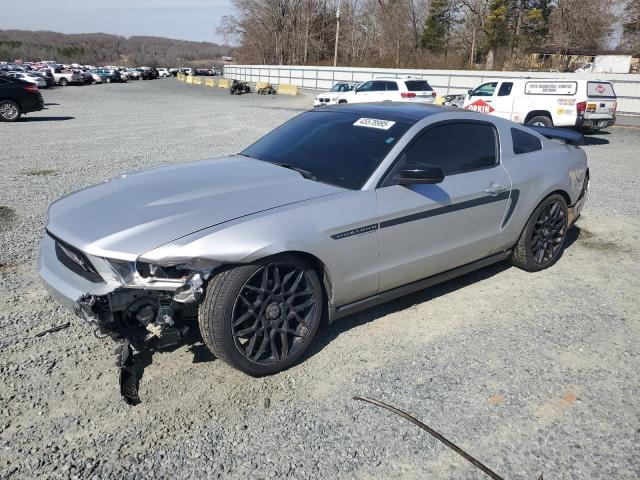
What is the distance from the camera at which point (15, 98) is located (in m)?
16.4

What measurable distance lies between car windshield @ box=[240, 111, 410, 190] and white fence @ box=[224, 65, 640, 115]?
24.0m

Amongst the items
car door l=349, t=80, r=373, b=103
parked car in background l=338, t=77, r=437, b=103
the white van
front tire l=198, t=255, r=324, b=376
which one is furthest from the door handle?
car door l=349, t=80, r=373, b=103

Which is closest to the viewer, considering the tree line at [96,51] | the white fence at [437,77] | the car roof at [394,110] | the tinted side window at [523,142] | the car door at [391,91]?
the car roof at [394,110]

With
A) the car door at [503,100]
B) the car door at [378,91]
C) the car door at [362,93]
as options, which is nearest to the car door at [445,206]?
the car door at [503,100]

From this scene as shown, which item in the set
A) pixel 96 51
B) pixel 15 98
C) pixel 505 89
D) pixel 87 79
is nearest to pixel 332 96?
pixel 505 89

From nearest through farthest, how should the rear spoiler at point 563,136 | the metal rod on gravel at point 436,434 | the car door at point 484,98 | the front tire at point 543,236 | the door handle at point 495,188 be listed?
the metal rod on gravel at point 436,434
the door handle at point 495,188
the front tire at point 543,236
the rear spoiler at point 563,136
the car door at point 484,98

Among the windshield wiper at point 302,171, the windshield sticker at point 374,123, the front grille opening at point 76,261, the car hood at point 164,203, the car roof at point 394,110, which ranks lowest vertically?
the front grille opening at point 76,261

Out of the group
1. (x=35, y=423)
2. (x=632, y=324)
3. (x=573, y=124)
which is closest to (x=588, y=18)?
(x=573, y=124)

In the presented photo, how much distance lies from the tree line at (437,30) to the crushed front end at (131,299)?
128ft

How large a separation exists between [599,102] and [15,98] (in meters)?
17.6

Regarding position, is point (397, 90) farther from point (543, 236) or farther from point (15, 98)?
point (543, 236)

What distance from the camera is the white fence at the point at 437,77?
76.0ft

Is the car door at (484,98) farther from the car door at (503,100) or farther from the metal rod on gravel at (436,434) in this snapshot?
the metal rod on gravel at (436,434)

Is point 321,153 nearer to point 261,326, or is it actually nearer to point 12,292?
point 261,326
